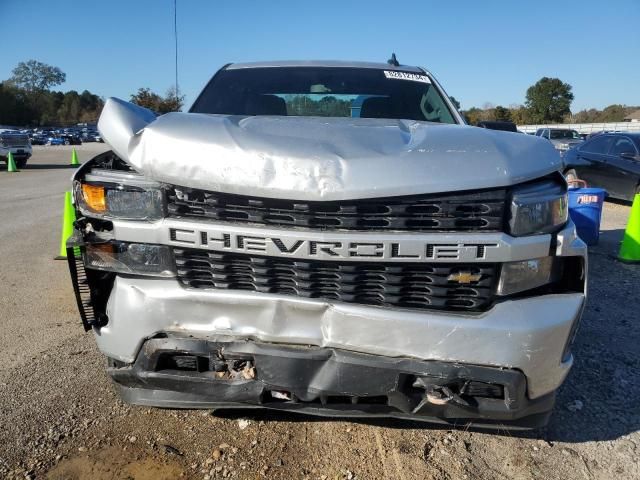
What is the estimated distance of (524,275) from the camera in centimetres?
200

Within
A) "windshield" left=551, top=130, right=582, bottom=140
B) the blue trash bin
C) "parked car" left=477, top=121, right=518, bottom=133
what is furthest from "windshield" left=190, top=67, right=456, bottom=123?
"windshield" left=551, top=130, right=582, bottom=140

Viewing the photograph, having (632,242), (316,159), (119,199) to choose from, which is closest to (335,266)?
(316,159)

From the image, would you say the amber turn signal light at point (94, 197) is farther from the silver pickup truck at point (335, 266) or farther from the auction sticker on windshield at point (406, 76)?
the auction sticker on windshield at point (406, 76)

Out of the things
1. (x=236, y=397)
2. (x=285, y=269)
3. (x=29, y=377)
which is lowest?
(x=29, y=377)

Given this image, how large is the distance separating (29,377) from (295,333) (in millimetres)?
2014

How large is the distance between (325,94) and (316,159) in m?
1.76

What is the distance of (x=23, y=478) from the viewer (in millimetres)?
2176

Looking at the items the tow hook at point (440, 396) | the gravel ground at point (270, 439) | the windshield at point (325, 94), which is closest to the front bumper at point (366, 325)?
the tow hook at point (440, 396)

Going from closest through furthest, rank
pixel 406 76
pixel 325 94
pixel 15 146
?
pixel 325 94, pixel 406 76, pixel 15 146

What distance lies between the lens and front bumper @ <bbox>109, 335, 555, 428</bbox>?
1973 mm

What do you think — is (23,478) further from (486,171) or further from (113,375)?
(486,171)

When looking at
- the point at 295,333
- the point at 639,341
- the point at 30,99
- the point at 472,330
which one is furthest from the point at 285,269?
the point at 30,99

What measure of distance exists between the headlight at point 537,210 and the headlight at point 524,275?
117 millimetres

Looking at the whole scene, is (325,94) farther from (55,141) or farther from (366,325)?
(55,141)
